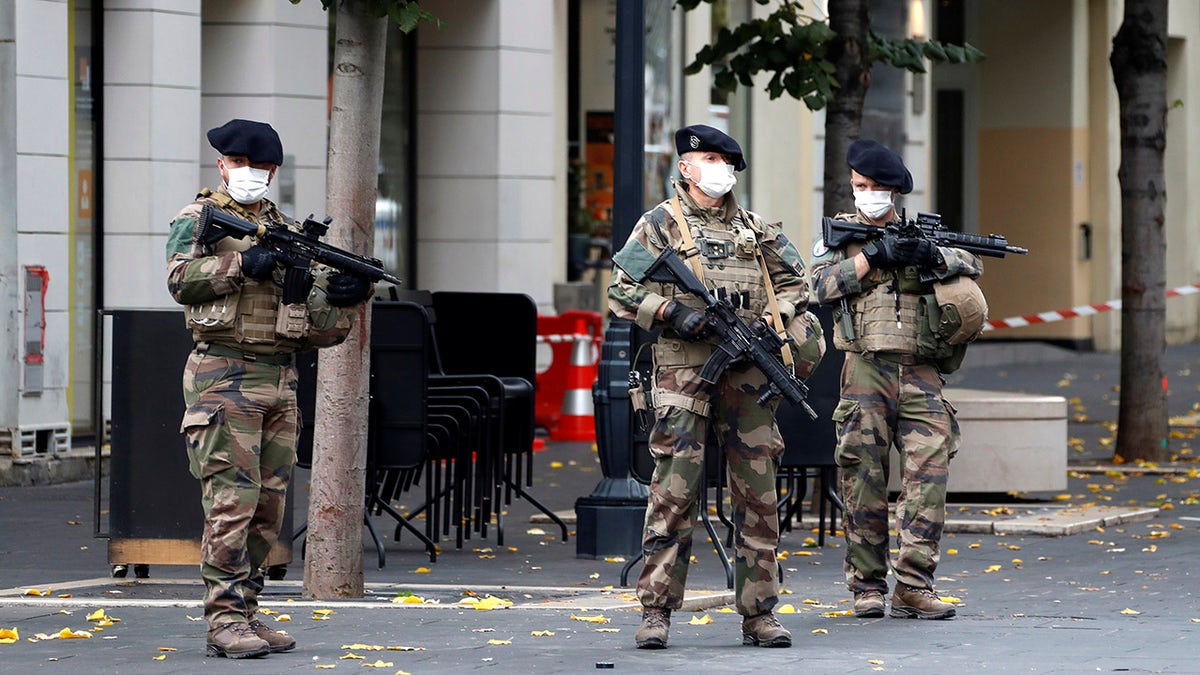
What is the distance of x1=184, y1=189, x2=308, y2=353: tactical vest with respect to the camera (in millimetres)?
7297

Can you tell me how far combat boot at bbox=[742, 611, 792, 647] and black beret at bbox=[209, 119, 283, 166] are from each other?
2297 millimetres

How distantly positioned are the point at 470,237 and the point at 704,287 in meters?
10.8

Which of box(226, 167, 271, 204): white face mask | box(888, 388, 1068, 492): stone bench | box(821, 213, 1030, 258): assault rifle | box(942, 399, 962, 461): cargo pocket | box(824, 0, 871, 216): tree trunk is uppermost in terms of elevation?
box(824, 0, 871, 216): tree trunk

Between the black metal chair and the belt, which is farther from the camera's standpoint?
the black metal chair

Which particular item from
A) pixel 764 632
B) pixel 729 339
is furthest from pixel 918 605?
pixel 729 339

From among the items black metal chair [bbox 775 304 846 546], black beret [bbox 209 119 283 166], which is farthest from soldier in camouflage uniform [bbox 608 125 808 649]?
black metal chair [bbox 775 304 846 546]

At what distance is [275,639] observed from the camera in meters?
7.22

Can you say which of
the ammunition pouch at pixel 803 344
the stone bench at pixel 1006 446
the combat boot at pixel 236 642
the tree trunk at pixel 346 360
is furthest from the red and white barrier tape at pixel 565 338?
the combat boot at pixel 236 642

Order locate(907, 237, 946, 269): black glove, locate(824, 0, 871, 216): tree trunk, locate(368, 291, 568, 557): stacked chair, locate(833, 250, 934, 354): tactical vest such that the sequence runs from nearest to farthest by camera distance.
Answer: locate(907, 237, 946, 269): black glove
locate(833, 250, 934, 354): tactical vest
locate(368, 291, 568, 557): stacked chair
locate(824, 0, 871, 216): tree trunk

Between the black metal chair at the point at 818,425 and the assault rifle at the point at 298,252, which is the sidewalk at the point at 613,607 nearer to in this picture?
the black metal chair at the point at 818,425

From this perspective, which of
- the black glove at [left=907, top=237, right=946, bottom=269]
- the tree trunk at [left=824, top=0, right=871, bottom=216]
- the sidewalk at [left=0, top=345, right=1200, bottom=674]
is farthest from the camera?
the tree trunk at [left=824, top=0, right=871, bottom=216]

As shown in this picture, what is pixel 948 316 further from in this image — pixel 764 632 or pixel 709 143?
pixel 764 632

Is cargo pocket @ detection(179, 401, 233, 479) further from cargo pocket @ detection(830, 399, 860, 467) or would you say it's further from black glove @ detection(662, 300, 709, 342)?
cargo pocket @ detection(830, 399, 860, 467)

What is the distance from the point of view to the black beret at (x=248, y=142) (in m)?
7.41
